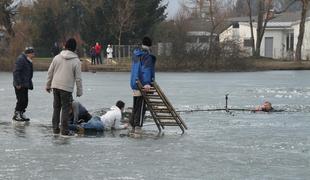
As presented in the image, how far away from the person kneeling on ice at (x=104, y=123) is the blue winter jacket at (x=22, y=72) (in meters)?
2.32

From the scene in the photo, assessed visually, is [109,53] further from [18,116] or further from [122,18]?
[18,116]

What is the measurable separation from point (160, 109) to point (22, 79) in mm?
3473

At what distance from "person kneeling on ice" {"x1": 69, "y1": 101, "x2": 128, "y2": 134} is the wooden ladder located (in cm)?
70

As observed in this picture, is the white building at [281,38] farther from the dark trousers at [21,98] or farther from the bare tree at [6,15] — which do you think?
the dark trousers at [21,98]

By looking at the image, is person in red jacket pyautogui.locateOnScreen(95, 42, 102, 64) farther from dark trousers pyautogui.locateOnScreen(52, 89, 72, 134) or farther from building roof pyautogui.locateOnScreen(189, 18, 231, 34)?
dark trousers pyautogui.locateOnScreen(52, 89, 72, 134)

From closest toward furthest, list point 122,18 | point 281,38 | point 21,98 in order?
point 21,98
point 122,18
point 281,38

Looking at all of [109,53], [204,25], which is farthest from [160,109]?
[204,25]

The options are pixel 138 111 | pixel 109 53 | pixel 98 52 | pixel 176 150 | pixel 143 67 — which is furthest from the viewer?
pixel 109 53

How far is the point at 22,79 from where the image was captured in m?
16.2

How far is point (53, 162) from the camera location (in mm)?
10445

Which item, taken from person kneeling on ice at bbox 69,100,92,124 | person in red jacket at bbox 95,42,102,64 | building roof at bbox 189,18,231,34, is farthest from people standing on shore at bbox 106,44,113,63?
person kneeling on ice at bbox 69,100,92,124

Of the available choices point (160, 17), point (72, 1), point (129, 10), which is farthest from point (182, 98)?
point (72, 1)

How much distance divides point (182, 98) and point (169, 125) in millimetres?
8945

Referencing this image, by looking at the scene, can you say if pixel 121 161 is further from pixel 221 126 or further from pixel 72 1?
pixel 72 1
